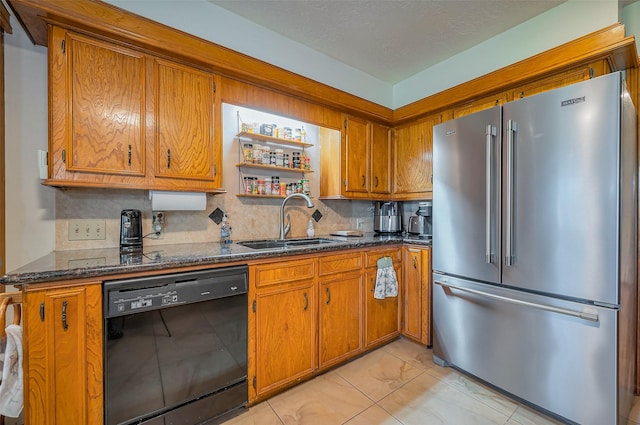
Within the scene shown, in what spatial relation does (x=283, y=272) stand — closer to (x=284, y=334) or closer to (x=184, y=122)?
(x=284, y=334)

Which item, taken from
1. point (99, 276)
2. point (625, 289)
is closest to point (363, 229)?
point (625, 289)

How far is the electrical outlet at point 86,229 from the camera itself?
166cm

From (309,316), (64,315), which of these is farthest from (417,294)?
(64,315)

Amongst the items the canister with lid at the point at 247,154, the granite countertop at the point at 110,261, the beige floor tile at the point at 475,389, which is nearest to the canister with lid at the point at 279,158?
the canister with lid at the point at 247,154

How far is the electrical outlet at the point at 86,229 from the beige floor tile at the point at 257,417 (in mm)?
1401

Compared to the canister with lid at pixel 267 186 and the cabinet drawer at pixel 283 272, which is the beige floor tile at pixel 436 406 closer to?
the cabinet drawer at pixel 283 272

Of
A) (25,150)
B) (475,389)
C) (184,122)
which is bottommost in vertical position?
(475,389)

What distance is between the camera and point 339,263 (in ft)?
6.93

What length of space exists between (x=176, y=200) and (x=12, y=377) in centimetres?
107

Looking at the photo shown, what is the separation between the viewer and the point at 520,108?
168 centimetres

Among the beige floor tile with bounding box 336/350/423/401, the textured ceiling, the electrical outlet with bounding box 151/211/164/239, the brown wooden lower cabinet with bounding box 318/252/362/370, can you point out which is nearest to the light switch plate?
the electrical outlet with bounding box 151/211/164/239

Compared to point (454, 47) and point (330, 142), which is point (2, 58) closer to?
point (330, 142)

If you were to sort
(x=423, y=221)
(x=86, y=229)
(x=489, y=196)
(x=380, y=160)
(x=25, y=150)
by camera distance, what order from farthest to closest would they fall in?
(x=380, y=160) → (x=423, y=221) → (x=489, y=196) → (x=86, y=229) → (x=25, y=150)

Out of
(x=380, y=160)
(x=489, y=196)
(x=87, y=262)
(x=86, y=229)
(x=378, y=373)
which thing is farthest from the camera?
(x=380, y=160)
